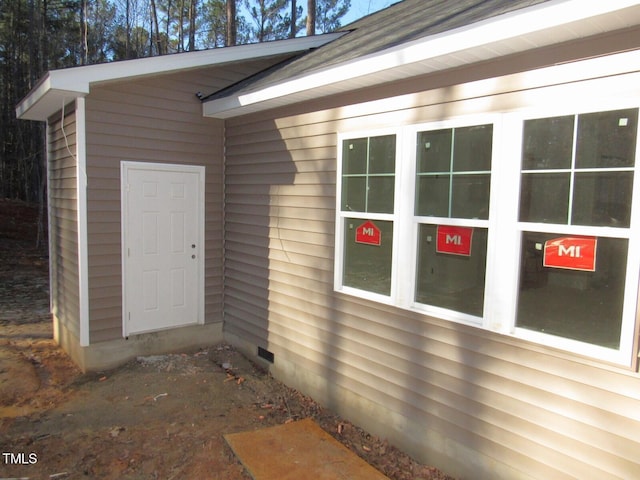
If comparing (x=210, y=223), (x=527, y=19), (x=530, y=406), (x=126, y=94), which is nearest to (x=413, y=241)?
(x=530, y=406)

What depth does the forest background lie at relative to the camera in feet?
54.1

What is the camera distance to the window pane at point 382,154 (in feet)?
11.4

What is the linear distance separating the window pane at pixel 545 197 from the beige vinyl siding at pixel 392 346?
19.6 inches

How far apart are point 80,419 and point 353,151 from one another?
133 inches

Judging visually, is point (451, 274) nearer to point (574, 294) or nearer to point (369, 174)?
point (574, 294)

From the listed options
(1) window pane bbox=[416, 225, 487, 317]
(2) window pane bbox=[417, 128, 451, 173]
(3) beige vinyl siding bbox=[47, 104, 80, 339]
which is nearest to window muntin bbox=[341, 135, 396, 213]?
(2) window pane bbox=[417, 128, 451, 173]

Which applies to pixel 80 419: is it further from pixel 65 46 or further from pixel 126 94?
pixel 65 46

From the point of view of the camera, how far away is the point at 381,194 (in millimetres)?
3613

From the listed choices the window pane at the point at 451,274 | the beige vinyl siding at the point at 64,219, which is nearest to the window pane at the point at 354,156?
the window pane at the point at 451,274

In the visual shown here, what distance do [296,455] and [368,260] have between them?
5.42 feet

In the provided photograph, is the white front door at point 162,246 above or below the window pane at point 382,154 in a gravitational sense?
below

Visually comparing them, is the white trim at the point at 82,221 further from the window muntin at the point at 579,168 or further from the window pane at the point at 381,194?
the window muntin at the point at 579,168

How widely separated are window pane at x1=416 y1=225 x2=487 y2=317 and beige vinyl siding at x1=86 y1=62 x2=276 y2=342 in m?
3.15

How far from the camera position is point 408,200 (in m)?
3.34
